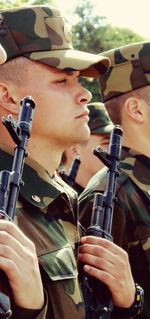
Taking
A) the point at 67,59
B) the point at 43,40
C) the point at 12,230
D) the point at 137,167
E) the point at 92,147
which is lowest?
the point at 12,230

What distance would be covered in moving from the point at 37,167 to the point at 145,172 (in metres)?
0.97

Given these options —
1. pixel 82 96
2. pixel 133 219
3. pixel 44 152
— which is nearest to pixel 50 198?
pixel 44 152

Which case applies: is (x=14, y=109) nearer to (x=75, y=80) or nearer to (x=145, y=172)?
(x=75, y=80)

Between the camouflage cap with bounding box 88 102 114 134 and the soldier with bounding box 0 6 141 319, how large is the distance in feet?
7.10

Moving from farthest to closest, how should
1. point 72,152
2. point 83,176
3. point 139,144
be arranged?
point 72,152 < point 83,176 < point 139,144

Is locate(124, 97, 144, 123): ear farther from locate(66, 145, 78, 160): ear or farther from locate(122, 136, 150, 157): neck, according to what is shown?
locate(66, 145, 78, 160): ear

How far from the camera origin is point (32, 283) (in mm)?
2818

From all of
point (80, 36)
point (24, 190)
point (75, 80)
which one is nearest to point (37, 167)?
point (24, 190)

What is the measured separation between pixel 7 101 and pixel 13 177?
708 mm

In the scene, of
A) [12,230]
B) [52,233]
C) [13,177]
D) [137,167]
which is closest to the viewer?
[12,230]

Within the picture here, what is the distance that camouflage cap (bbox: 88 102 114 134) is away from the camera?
607 centimetres

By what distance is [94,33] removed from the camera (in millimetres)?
37125

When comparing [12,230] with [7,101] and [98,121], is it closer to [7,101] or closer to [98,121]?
[7,101]

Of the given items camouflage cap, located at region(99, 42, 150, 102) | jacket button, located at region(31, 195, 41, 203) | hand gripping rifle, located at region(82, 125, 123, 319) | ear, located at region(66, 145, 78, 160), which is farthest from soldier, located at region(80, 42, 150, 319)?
ear, located at region(66, 145, 78, 160)
